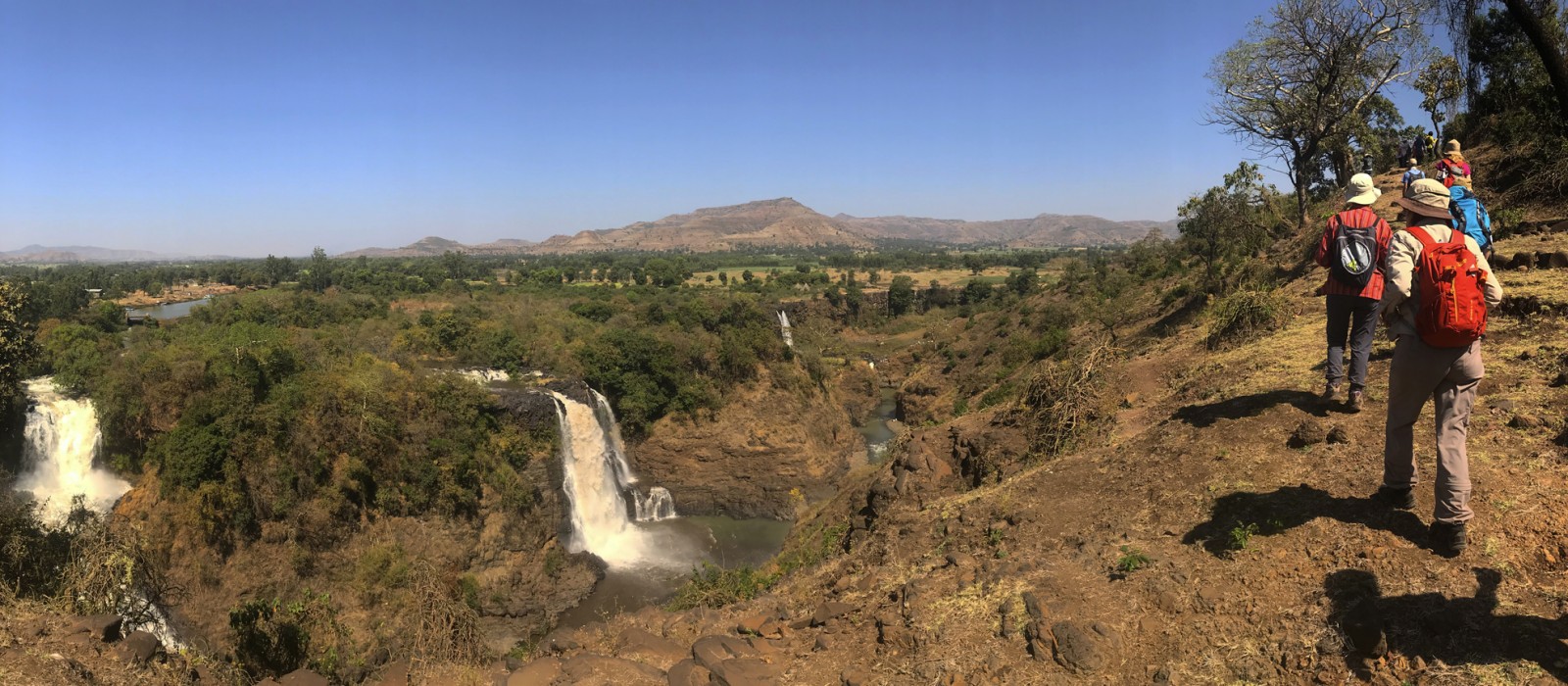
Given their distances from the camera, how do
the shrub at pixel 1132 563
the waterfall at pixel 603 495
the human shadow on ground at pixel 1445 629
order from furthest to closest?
the waterfall at pixel 603 495, the shrub at pixel 1132 563, the human shadow on ground at pixel 1445 629

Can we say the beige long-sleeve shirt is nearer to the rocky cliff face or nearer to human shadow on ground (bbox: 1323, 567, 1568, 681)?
human shadow on ground (bbox: 1323, 567, 1568, 681)

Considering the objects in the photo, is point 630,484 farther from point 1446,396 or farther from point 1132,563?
point 1446,396

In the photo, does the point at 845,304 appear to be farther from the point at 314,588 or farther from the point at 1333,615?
the point at 1333,615

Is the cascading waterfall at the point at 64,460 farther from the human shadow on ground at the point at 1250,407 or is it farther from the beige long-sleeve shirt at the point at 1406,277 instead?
the beige long-sleeve shirt at the point at 1406,277

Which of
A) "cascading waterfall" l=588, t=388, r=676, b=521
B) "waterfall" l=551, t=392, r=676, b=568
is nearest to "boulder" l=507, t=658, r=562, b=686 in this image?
"waterfall" l=551, t=392, r=676, b=568

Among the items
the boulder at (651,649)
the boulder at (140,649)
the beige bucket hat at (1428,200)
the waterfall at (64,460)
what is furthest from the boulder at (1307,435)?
the waterfall at (64,460)

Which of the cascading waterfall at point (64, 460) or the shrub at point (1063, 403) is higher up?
the shrub at point (1063, 403)

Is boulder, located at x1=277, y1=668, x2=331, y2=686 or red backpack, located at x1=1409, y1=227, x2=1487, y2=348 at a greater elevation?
red backpack, located at x1=1409, y1=227, x2=1487, y2=348
